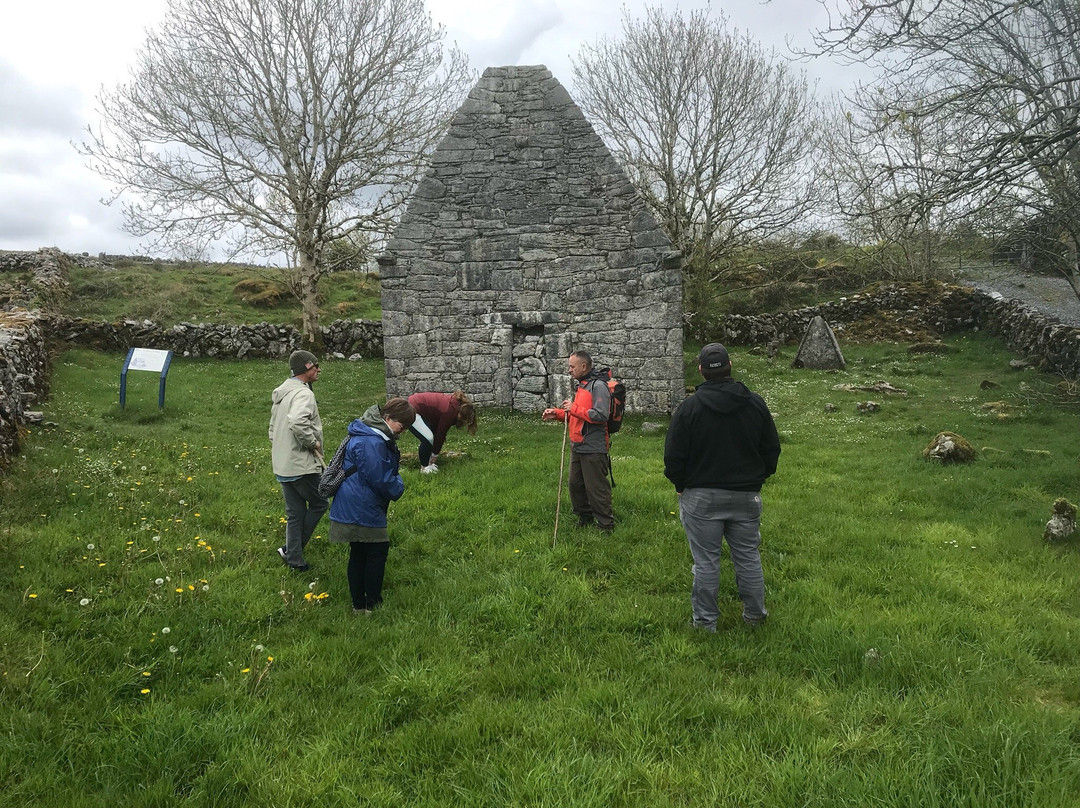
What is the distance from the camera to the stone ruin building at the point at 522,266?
1223 centimetres

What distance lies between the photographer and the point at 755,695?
11.4 feet

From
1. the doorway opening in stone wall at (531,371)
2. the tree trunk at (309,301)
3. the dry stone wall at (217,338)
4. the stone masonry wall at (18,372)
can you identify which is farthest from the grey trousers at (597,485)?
the tree trunk at (309,301)

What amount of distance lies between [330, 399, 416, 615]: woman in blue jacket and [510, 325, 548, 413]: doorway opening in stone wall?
7843 millimetres

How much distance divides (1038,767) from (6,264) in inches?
1189

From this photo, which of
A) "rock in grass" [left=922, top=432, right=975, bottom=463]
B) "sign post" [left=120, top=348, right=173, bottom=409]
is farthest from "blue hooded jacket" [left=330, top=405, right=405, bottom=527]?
"sign post" [left=120, top=348, right=173, bottom=409]

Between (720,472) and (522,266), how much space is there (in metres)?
9.05

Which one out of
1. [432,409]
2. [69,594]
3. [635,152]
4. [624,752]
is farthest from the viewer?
[635,152]

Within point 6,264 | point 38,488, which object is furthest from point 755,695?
point 6,264

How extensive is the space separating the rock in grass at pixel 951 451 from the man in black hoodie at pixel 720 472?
5723 millimetres

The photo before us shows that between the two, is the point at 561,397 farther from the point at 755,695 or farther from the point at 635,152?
the point at 635,152

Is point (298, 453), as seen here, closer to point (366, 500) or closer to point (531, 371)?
point (366, 500)

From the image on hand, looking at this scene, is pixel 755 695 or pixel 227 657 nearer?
pixel 755 695

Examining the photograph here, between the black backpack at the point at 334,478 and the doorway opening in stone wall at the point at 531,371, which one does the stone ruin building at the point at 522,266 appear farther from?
the black backpack at the point at 334,478

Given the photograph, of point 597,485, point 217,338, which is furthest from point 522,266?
point 217,338
